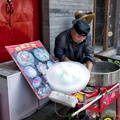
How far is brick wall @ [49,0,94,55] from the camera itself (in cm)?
493

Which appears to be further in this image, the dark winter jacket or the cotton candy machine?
the dark winter jacket

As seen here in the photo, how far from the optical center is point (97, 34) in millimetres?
7809

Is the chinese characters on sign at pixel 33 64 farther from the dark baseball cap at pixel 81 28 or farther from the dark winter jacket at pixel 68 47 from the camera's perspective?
the dark baseball cap at pixel 81 28

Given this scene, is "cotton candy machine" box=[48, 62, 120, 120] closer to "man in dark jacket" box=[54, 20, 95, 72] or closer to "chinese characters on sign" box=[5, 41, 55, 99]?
"man in dark jacket" box=[54, 20, 95, 72]

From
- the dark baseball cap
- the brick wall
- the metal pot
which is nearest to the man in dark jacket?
the dark baseball cap

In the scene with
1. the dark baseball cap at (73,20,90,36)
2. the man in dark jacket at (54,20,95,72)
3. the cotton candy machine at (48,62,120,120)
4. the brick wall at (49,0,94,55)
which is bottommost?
the cotton candy machine at (48,62,120,120)

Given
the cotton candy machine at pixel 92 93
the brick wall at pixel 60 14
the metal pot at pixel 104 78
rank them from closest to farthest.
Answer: the cotton candy machine at pixel 92 93 → the metal pot at pixel 104 78 → the brick wall at pixel 60 14

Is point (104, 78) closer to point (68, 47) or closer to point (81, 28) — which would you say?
point (81, 28)

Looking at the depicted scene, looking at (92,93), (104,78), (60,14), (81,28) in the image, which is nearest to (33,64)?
(81,28)

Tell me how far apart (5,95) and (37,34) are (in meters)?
2.09

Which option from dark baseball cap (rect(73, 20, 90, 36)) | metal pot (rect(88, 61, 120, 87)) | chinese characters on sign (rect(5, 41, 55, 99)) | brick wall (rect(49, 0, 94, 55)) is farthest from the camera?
brick wall (rect(49, 0, 94, 55))

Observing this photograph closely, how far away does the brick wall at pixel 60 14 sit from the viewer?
16.2 ft

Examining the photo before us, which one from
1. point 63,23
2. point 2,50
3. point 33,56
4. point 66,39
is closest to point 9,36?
point 2,50

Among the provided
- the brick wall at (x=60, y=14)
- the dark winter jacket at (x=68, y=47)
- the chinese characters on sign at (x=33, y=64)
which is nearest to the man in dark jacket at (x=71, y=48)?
the dark winter jacket at (x=68, y=47)
